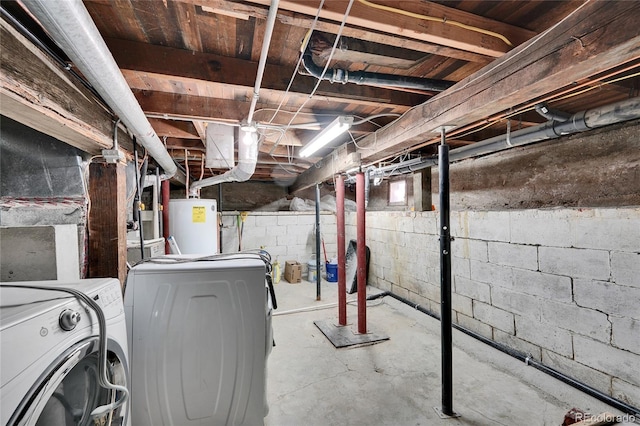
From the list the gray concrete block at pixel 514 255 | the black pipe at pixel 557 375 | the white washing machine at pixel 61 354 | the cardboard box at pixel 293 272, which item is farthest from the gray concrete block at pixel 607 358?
the cardboard box at pixel 293 272

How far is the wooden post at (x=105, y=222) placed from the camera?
64.1 inches

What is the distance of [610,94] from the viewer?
2.04 metres

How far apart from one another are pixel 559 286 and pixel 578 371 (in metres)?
0.63

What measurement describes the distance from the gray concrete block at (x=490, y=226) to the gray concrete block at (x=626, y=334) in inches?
36.7

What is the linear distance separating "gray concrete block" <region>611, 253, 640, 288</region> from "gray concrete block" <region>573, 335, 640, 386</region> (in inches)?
18.5

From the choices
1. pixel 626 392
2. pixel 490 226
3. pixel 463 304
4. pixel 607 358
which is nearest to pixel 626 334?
→ pixel 607 358

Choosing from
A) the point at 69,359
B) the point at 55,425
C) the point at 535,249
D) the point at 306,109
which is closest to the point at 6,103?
the point at 69,359

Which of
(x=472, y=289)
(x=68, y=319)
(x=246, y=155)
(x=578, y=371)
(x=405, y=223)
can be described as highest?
(x=246, y=155)

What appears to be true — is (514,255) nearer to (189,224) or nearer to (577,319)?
(577,319)

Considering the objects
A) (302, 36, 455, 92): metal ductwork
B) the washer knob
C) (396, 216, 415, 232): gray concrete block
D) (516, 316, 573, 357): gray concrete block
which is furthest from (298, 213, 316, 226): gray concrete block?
the washer knob

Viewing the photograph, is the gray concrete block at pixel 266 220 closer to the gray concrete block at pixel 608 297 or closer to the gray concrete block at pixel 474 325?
the gray concrete block at pixel 474 325

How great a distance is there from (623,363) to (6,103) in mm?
3528

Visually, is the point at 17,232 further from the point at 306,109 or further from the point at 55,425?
the point at 306,109

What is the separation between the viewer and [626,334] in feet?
6.15
